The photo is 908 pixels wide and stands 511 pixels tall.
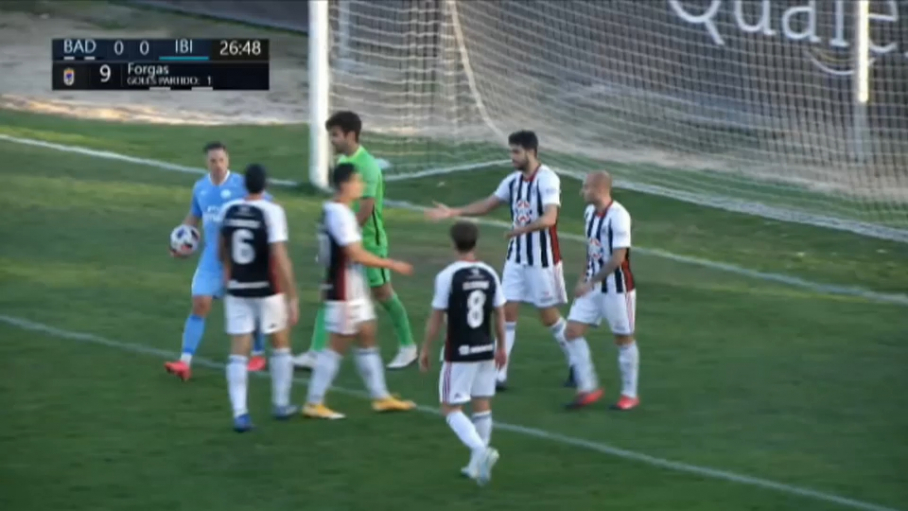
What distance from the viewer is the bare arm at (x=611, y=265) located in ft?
36.3

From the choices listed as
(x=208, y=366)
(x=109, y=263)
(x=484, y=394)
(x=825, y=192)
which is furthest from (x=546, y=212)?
(x=825, y=192)

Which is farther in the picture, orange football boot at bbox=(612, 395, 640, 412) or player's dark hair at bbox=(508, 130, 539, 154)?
player's dark hair at bbox=(508, 130, 539, 154)

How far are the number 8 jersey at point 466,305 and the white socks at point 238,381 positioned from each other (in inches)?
60.0

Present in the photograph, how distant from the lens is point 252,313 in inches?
420

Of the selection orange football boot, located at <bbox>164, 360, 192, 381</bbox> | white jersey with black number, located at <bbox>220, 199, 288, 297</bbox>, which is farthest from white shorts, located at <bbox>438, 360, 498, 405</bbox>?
orange football boot, located at <bbox>164, 360, 192, 381</bbox>

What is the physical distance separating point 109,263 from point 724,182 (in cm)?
797

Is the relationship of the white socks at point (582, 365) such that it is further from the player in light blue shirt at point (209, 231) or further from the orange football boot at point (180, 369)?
the orange football boot at point (180, 369)

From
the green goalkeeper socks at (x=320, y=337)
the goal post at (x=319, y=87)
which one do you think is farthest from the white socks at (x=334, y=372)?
the goal post at (x=319, y=87)

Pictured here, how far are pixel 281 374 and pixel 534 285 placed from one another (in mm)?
2067

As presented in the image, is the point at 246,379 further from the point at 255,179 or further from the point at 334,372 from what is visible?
the point at 255,179

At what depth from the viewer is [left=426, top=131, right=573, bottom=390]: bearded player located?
38.3ft

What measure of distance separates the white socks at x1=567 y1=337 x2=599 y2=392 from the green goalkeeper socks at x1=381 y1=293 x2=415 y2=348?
157 centimetres

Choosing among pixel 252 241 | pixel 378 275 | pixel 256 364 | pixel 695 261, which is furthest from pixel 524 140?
pixel 695 261

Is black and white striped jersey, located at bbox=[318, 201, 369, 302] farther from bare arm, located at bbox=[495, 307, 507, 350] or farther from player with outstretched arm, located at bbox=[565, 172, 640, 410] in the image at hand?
player with outstretched arm, located at bbox=[565, 172, 640, 410]
